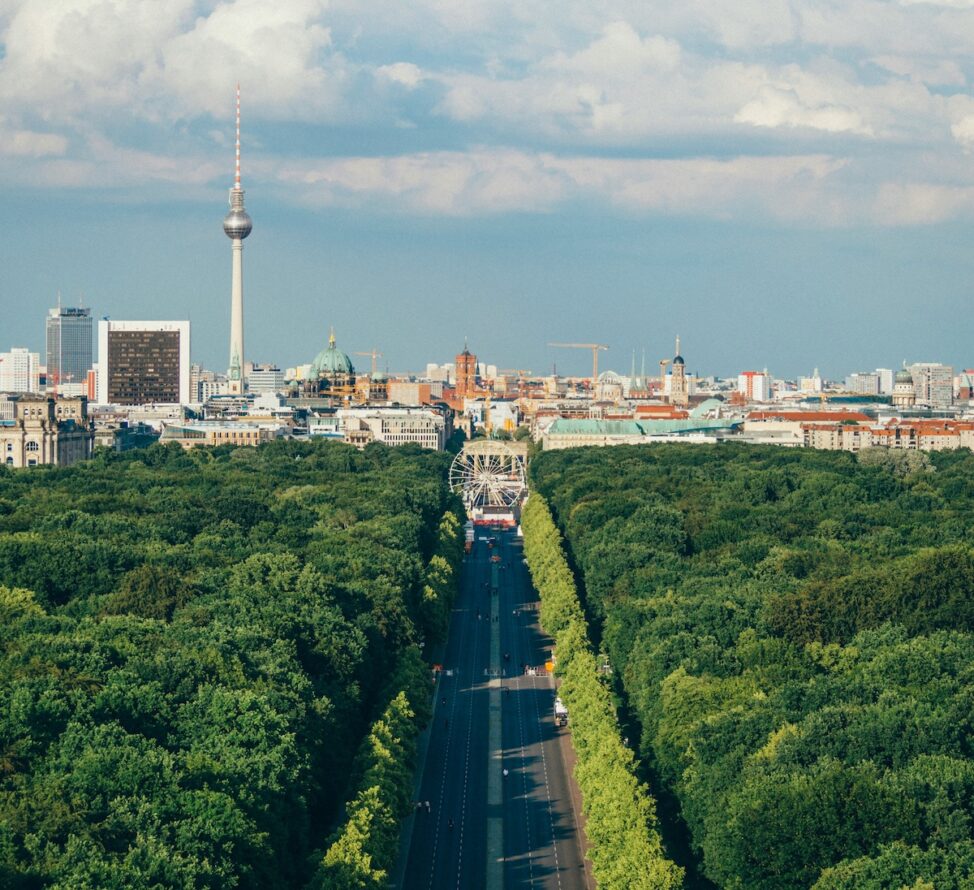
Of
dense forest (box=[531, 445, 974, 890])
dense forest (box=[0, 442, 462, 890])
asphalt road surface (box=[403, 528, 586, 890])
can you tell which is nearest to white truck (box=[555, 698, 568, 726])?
asphalt road surface (box=[403, 528, 586, 890])

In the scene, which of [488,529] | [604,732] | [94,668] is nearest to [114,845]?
[94,668]

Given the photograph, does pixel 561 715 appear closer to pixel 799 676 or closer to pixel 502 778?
pixel 502 778

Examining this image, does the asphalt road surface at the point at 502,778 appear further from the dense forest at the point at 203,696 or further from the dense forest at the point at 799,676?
the dense forest at the point at 799,676

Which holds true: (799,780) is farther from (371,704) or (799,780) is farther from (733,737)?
(371,704)

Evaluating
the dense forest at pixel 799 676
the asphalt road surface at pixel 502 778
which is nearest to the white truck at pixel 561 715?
the asphalt road surface at pixel 502 778

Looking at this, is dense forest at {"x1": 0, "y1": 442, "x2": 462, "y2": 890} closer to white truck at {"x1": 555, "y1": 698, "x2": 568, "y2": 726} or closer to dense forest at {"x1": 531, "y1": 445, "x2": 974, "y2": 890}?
white truck at {"x1": 555, "y1": 698, "x2": 568, "y2": 726}

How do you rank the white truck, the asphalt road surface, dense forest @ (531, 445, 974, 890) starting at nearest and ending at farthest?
dense forest @ (531, 445, 974, 890)
the asphalt road surface
the white truck

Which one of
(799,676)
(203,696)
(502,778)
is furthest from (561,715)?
(203,696)
